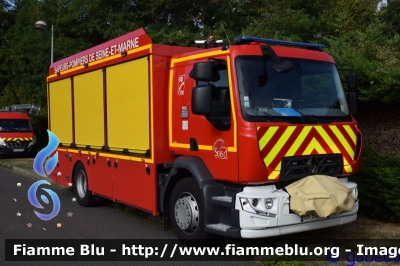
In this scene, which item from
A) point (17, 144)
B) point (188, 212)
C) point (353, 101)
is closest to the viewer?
point (188, 212)

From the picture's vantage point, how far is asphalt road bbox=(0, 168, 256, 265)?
695 centimetres

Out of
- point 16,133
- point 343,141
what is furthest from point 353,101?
point 16,133

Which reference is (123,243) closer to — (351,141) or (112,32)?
(351,141)

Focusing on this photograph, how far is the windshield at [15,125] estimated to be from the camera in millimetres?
→ 21877

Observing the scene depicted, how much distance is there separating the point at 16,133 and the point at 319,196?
19.1 m

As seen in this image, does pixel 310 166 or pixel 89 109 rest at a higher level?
pixel 89 109

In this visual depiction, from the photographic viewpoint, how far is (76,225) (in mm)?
7777

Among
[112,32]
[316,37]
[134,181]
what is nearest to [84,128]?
[134,181]

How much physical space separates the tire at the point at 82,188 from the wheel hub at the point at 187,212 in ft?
11.4

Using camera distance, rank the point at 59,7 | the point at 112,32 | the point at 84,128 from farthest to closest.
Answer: the point at 59,7
the point at 112,32
the point at 84,128

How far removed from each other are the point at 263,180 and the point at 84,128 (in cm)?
498

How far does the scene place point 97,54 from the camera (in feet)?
28.4
